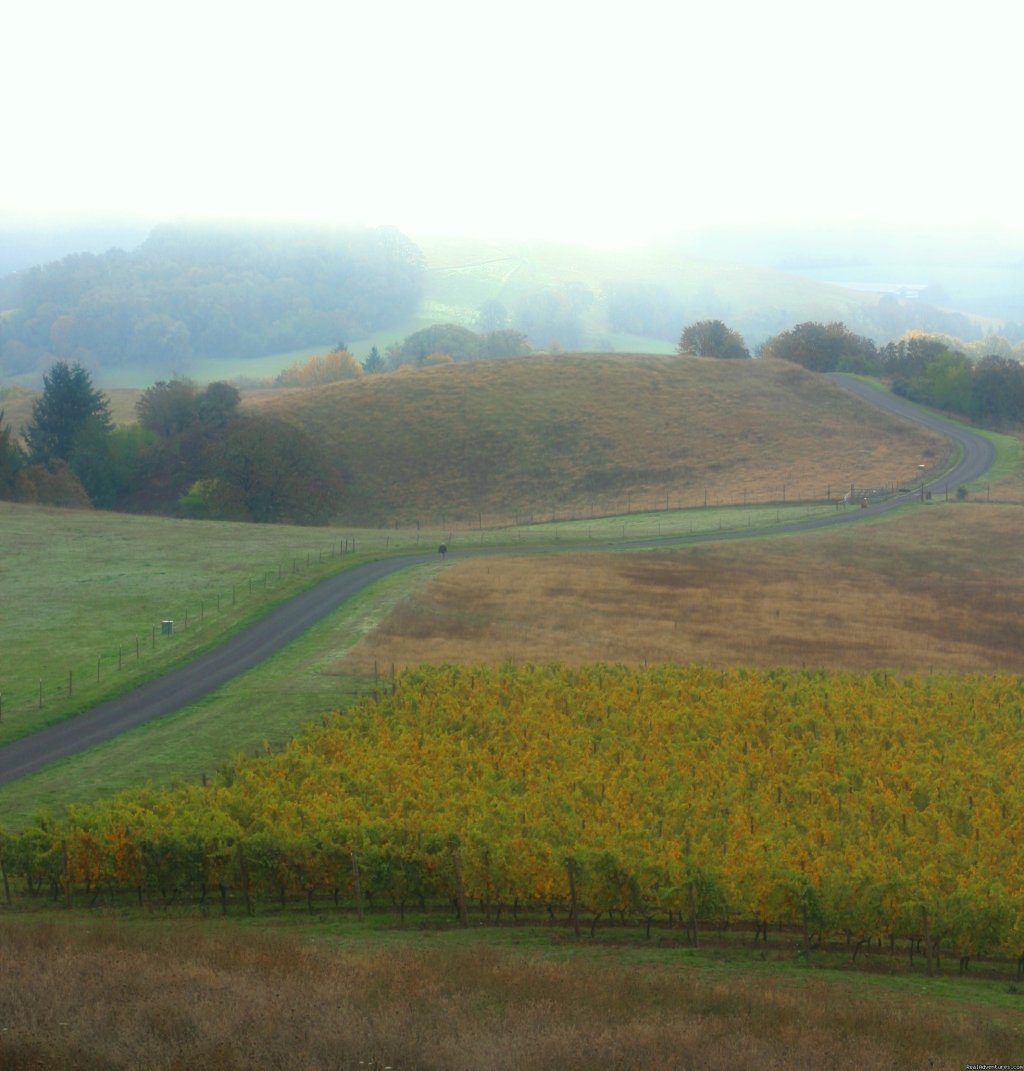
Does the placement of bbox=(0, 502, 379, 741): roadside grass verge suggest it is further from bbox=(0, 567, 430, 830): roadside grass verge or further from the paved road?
bbox=(0, 567, 430, 830): roadside grass verge

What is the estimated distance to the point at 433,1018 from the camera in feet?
65.0

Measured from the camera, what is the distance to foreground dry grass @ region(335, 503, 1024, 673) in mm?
59375

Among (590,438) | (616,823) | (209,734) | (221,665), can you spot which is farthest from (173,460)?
(616,823)

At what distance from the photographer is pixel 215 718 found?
4641 cm

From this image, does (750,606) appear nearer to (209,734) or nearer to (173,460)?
(209,734)

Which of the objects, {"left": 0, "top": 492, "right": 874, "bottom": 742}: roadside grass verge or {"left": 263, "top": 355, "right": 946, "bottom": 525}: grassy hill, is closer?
{"left": 0, "top": 492, "right": 874, "bottom": 742}: roadside grass verge

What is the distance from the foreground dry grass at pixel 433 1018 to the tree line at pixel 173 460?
9875cm

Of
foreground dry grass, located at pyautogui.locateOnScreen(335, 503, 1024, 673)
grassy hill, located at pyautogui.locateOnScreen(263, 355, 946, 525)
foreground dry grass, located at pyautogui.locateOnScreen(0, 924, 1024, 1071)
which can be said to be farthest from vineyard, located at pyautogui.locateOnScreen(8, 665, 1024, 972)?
grassy hill, located at pyautogui.locateOnScreen(263, 355, 946, 525)

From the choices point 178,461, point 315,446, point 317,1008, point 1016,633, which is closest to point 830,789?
point 317,1008

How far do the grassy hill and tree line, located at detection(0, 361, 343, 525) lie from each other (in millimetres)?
7786

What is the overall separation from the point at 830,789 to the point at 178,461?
4354 inches

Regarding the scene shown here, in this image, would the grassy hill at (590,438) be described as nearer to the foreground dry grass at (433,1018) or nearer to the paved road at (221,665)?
the paved road at (221,665)

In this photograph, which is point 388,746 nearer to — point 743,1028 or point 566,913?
point 566,913

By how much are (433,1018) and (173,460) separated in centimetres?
12253
